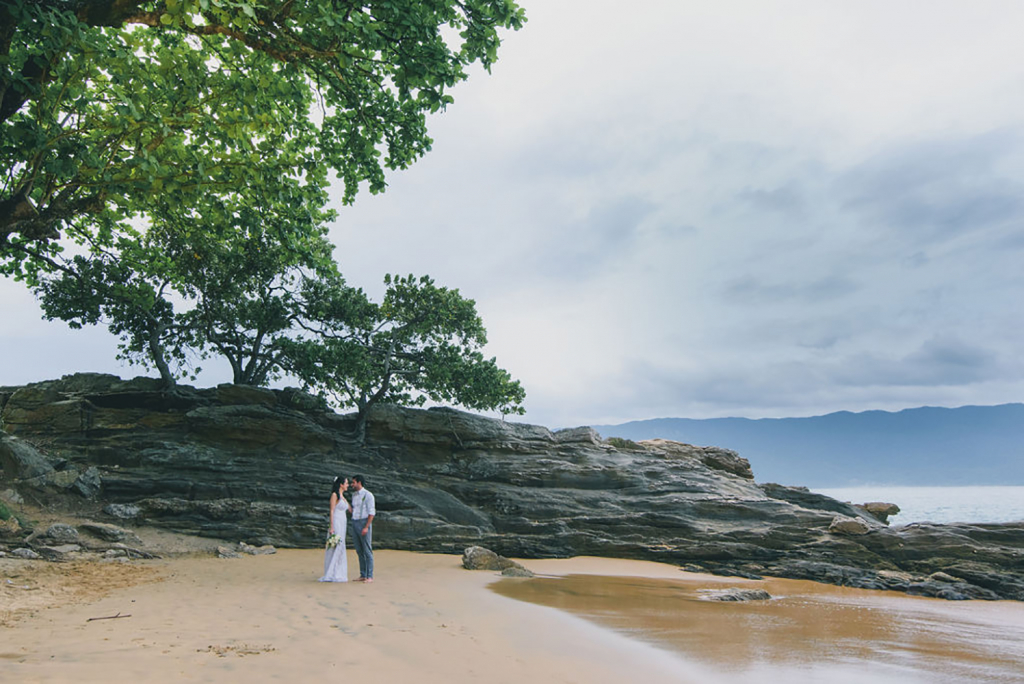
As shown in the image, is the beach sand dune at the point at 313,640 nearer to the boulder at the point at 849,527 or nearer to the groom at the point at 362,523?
the groom at the point at 362,523

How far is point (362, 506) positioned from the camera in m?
12.9

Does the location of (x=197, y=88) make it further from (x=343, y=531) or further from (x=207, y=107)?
(x=343, y=531)

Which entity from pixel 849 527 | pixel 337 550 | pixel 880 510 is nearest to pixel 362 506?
pixel 337 550

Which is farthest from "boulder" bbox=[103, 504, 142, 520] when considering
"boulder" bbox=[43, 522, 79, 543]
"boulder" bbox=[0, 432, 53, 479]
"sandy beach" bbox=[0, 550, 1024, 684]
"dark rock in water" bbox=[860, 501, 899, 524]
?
"dark rock in water" bbox=[860, 501, 899, 524]

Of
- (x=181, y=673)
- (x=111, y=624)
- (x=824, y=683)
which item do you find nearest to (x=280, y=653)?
(x=181, y=673)

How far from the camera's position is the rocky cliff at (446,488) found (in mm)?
18734

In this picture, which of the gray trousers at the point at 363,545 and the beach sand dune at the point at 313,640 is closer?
the beach sand dune at the point at 313,640

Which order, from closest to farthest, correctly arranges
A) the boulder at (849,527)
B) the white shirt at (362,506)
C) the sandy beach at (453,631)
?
1. the sandy beach at (453,631)
2. the white shirt at (362,506)
3. the boulder at (849,527)

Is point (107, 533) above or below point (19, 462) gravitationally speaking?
below

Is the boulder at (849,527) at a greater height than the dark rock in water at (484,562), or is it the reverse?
the boulder at (849,527)

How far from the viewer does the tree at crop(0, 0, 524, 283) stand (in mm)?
9094

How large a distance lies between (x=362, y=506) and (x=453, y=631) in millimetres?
6147

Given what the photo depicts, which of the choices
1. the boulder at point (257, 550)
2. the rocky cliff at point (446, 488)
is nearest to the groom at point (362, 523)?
the boulder at point (257, 550)

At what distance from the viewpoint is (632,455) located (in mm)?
25719
